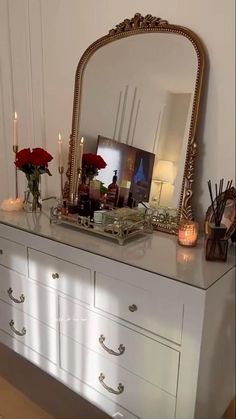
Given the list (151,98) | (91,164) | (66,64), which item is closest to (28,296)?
(91,164)

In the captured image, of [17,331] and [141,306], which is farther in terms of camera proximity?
[17,331]

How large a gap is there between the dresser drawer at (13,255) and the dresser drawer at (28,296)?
3 cm

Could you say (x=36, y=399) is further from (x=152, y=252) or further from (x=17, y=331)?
(x=152, y=252)

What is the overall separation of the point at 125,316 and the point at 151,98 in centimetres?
91

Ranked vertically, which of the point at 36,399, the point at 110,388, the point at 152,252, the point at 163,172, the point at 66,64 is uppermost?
the point at 66,64

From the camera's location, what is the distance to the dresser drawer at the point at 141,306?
1.14 meters

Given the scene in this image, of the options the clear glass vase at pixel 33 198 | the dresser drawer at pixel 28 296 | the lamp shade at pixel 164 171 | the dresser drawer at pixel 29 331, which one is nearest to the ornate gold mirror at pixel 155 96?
the lamp shade at pixel 164 171

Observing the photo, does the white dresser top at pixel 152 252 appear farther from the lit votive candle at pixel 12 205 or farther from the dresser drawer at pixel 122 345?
the dresser drawer at pixel 122 345

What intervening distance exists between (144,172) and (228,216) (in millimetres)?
431

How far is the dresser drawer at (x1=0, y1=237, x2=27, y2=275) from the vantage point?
1569 millimetres

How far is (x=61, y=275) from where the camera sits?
4.69 feet

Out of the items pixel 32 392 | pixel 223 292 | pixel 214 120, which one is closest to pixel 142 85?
pixel 214 120

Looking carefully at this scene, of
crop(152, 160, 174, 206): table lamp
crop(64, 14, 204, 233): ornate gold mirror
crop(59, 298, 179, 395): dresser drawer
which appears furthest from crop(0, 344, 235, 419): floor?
crop(152, 160, 174, 206): table lamp

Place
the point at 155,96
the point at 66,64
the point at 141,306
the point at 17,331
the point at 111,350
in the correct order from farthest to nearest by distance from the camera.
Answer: the point at 66,64, the point at 17,331, the point at 155,96, the point at 111,350, the point at 141,306
